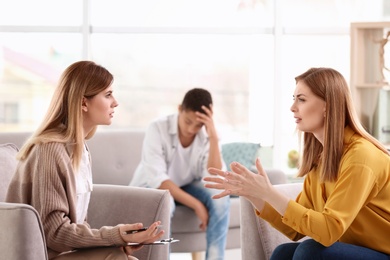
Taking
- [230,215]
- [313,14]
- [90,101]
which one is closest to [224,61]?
[313,14]

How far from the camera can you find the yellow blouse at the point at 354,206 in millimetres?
2451

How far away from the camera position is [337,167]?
259cm

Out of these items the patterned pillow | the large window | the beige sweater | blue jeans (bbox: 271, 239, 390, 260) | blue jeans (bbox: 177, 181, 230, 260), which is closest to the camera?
blue jeans (bbox: 271, 239, 390, 260)

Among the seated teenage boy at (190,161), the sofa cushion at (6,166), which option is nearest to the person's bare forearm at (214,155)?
the seated teenage boy at (190,161)

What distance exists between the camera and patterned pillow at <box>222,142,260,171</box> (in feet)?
16.8

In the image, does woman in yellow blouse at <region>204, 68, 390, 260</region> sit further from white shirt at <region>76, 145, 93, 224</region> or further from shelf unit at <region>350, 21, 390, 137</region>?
shelf unit at <region>350, 21, 390, 137</region>

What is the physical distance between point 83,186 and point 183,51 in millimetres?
4084

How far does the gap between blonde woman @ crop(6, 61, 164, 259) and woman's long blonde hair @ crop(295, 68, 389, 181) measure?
1.91ft

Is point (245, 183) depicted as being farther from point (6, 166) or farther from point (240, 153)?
point (240, 153)

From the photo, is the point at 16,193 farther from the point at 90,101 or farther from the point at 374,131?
the point at 374,131

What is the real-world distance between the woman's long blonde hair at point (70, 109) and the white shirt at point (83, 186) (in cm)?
10

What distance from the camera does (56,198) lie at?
2.58 m

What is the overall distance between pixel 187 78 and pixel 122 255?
4367mm

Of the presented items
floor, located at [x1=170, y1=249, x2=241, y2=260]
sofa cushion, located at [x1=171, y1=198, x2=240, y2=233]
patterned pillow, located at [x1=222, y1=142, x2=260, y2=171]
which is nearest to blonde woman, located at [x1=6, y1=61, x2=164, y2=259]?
sofa cushion, located at [x1=171, y1=198, x2=240, y2=233]
